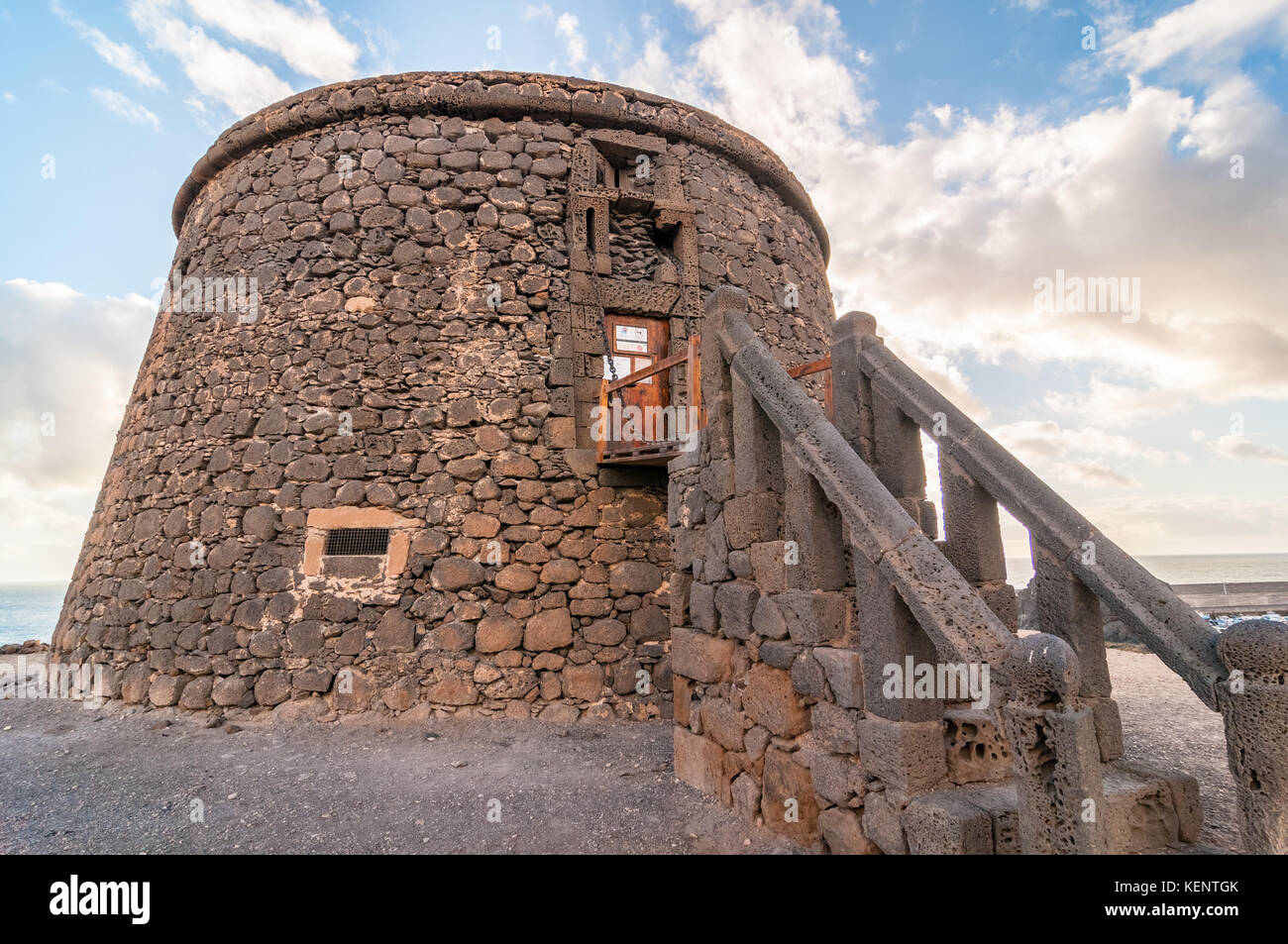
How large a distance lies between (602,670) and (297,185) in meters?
6.95

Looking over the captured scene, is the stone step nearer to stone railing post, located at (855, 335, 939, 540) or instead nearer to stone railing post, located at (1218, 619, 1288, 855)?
stone railing post, located at (1218, 619, 1288, 855)

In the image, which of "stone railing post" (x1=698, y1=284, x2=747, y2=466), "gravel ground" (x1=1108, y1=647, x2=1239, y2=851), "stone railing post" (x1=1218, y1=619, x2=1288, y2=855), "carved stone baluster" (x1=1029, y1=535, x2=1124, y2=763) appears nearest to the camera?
"stone railing post" (x1=1218, y1=619, x2=1288, y2=855)

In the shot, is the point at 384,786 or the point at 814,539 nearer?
the point at 814,539

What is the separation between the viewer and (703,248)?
8117mm

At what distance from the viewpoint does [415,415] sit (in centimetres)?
683

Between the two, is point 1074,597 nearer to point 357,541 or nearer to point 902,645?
point 902,645

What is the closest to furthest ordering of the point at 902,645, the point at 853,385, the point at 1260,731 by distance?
the point at 1260,731 < the point at 902,645 < the point at 853,385

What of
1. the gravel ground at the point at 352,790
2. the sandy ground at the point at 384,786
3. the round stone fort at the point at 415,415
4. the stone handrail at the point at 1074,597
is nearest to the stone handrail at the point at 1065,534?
the stone handrail at the point at 1074,597

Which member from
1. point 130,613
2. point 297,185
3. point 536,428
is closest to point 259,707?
point 130,613

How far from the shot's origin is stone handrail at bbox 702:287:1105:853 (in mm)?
1854

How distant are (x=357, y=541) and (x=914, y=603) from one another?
5855 mm

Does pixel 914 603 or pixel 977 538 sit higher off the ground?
pixel 977 538

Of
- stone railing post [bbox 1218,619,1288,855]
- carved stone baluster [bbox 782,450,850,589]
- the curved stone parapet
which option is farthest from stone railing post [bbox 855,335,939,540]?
the curved stone parapet

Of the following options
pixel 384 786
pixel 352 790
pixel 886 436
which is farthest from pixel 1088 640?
pixel 352 790
